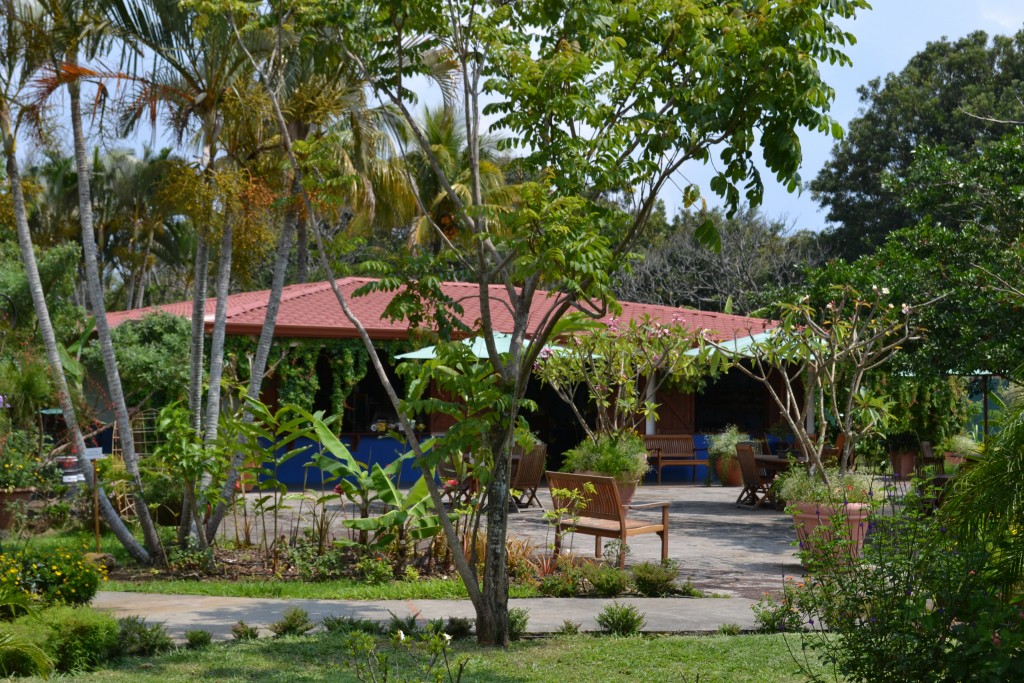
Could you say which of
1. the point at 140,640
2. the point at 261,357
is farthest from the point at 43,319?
the point at 140,640

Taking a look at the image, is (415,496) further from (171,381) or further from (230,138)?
(171,381)

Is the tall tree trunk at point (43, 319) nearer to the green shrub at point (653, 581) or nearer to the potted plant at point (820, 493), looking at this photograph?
the green shrub at point (653, 581)

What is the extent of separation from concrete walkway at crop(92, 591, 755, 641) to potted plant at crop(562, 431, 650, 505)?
12.6 ft

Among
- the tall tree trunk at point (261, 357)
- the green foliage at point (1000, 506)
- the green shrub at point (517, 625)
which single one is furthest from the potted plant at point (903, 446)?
the green foliage at point (1000, 506)

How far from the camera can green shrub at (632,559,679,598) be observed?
916cm

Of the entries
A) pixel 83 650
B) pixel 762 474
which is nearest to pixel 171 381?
pixel 762 474

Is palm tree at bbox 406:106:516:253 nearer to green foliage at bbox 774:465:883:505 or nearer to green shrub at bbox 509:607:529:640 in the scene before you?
green foliage at bbox 774:465:883:505

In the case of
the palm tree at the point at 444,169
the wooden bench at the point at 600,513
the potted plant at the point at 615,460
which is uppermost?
the palm tree at the point at 444,169

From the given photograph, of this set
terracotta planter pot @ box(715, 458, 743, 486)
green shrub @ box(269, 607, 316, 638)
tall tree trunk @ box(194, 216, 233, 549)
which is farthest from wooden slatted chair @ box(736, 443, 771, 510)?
green shrub @ box(269, 607, 316, 638)

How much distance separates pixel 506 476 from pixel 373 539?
3633 mm

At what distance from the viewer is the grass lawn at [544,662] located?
624 centimetres

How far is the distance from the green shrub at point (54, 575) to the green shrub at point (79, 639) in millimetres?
882

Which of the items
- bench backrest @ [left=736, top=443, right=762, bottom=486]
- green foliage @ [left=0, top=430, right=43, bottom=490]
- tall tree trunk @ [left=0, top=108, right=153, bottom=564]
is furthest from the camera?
bench backrest @ [left=736, top=443, right=762, bottom=486]

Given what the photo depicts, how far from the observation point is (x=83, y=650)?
254 inches
